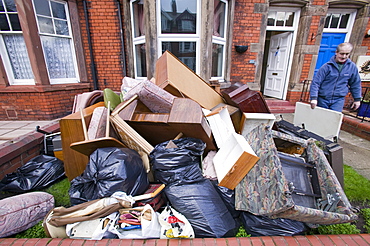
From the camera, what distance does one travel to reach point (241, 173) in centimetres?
161

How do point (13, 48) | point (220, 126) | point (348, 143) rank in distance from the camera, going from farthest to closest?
point (13, 48) < point (348, 143) < point (220, 126)

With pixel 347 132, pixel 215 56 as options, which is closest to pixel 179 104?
pixel 215 56

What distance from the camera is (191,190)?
165cm

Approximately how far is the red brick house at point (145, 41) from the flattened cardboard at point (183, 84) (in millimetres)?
1908

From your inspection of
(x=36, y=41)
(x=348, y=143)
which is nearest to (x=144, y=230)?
(x=348, y=143)

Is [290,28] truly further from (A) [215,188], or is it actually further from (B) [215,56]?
(A) [215,188]

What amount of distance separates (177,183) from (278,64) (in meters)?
6.37

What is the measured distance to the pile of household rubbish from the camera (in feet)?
4.75

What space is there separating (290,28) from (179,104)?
224 inches

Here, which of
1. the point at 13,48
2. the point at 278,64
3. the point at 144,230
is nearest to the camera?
the point at 144,230

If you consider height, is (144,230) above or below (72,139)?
below

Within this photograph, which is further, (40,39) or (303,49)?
(303,49)

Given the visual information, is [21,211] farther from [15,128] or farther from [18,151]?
[15,128]

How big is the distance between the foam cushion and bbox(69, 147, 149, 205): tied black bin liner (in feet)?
1.41
